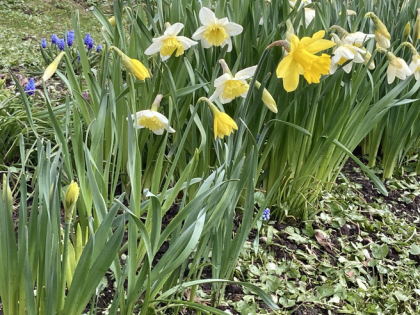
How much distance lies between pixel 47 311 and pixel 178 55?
1090mm

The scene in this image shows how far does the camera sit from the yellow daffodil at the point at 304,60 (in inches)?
48.9

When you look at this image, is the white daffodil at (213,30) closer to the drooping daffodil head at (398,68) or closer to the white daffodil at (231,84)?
the white daffodil at (231,84)

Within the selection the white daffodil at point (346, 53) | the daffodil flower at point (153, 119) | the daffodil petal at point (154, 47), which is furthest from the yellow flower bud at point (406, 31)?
the daffodil flower at point (153, 119)

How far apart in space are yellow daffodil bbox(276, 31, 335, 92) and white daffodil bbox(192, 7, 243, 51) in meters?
0.42

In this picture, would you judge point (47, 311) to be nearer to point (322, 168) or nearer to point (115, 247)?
point (115, 247)

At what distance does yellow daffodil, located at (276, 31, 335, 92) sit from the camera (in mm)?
1242

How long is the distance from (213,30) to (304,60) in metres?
0.53

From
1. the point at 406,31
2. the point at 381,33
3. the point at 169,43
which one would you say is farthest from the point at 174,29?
the point at 406,31

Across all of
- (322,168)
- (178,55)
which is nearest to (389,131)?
(322,168)

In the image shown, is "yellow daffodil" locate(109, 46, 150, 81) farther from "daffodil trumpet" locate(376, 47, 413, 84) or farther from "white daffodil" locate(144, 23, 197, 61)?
"daffodil trumpet" locate(376, 47, 413, 84)

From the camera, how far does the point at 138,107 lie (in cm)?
201

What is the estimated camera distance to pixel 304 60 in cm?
124

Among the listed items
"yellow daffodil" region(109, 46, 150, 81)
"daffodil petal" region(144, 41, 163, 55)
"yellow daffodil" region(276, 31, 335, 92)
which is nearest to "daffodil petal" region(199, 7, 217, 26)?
"daffodil petal" region(144, 41, 163, 55)

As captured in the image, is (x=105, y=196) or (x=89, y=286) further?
(x=105, y=196)
